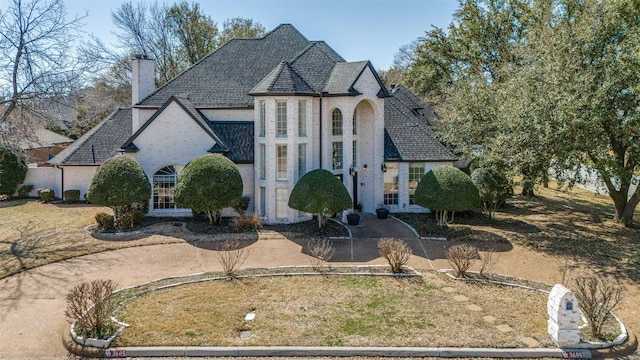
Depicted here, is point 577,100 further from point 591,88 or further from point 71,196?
point 71,196

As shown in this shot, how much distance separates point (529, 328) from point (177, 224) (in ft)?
57.2

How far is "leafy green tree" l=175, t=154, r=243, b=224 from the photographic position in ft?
70.8

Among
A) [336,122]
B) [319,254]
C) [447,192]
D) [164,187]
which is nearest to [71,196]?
[164,187]

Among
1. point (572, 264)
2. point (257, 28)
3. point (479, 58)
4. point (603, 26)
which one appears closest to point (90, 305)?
point (572, 264)

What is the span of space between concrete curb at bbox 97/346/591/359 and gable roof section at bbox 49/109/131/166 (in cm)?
2130

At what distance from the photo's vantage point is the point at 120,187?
21891 millimetres

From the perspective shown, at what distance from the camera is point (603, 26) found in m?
20.1

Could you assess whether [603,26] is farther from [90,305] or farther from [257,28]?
[257,28]

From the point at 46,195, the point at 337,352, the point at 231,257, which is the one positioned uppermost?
the point at 46,195

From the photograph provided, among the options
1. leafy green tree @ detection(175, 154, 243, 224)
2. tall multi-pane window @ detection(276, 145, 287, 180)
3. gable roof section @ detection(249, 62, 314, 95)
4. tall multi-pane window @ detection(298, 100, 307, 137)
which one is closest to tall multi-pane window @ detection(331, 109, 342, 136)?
tall multi-pane window @ detection(298, 100, 307, 137)

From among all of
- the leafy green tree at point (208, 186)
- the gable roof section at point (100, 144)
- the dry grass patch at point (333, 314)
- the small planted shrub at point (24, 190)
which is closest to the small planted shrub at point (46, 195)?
the gable roof section at point (100, 144)

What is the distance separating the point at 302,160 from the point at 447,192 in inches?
305

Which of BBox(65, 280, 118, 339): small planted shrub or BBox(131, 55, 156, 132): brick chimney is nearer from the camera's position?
BBox(65, 280, 118, 339): small planted shrub

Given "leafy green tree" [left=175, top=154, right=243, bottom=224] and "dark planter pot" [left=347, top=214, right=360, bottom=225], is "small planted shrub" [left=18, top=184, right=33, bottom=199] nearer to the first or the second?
"leafy green tree" [left=175, top=154, right=243, bottom=224]
